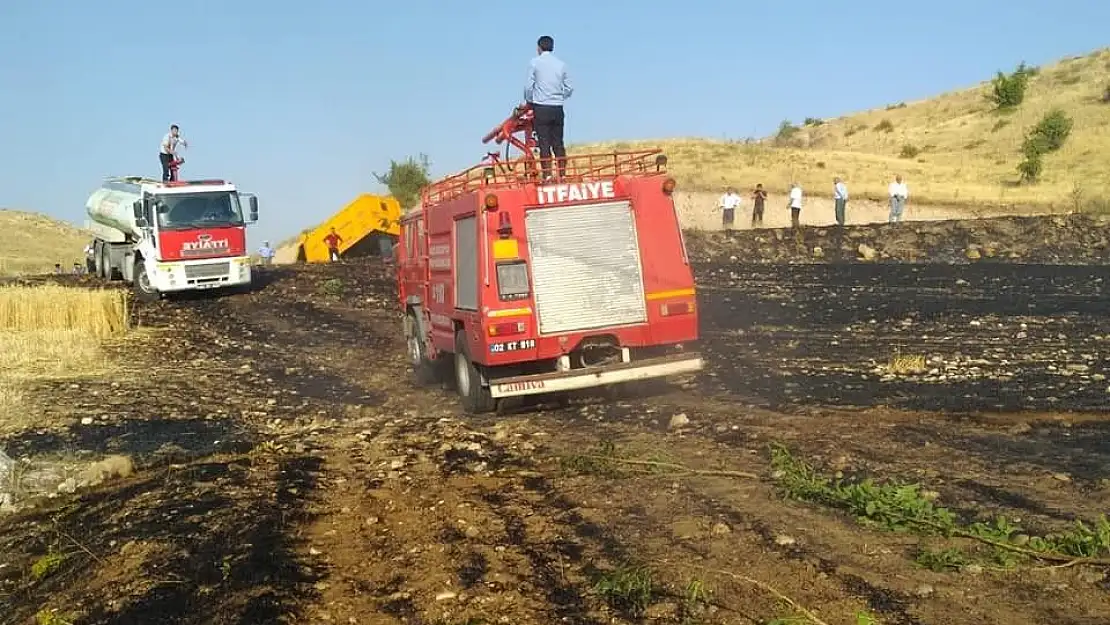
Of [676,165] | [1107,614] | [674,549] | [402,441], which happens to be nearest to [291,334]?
[402,441]

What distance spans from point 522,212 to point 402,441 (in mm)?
2697

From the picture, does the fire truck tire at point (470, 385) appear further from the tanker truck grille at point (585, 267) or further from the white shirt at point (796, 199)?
the white shirt at point (796, 199)

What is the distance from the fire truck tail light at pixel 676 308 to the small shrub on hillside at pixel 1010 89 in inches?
2535

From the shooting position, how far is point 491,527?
258 inches

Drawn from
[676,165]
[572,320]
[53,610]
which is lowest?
[53,610]

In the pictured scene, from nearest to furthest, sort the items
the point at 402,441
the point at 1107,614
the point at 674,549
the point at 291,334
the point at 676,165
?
1. the point at 1107,614
2. the point at 674,549
3. the point at 402,441
4. the point at 291,334
5. the point at 676,165

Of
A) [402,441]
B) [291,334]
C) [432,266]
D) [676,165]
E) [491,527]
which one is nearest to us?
[491,527]

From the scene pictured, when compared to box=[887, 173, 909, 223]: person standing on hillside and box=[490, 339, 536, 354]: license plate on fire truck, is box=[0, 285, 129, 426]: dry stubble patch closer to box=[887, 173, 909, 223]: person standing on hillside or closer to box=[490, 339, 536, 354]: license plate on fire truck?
box=[490, 339, 536, 354]: license plate on fire truck

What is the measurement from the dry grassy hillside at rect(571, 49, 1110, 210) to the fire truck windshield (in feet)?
84.4

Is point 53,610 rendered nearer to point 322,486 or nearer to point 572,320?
point 322,486

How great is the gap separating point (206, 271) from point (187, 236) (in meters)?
0.97

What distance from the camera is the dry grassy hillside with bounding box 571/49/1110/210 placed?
147 feet

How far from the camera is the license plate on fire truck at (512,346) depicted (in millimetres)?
10359

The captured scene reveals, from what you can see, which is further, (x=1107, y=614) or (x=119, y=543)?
(x=119, y=543)
